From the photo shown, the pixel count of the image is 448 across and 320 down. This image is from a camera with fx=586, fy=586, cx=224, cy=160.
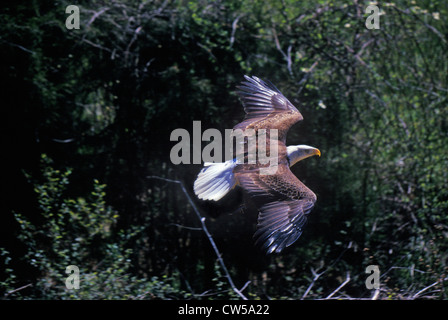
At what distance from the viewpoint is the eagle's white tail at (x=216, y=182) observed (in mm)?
4234

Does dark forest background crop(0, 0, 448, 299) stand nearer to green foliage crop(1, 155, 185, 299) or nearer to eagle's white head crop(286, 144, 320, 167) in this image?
green foliage crop(1, 155, 185, 299)

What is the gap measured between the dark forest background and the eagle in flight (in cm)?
125

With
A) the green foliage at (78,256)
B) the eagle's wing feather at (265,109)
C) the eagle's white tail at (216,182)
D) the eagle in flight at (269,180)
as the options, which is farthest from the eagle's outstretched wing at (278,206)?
the green foliage at (78,256)

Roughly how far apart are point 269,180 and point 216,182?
1.57 feet

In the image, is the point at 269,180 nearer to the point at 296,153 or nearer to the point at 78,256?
the point at 296,153

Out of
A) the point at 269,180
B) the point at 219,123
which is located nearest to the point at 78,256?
the point at 219,123

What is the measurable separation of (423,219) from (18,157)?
3.95m

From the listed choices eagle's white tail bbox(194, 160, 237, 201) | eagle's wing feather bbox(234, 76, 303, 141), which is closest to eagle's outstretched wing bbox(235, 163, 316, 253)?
eagle's white tail bbox(194, 160, 237, 201)

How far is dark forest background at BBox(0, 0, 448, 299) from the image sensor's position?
5629mm

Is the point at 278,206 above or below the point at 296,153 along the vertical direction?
below

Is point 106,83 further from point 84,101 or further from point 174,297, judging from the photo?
point 174,297

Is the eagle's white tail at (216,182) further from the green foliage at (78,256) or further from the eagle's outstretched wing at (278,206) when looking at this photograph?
the green foliage at (78,256)

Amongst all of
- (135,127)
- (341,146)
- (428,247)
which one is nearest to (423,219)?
(428,247)

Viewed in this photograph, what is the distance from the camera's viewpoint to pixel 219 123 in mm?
5820
